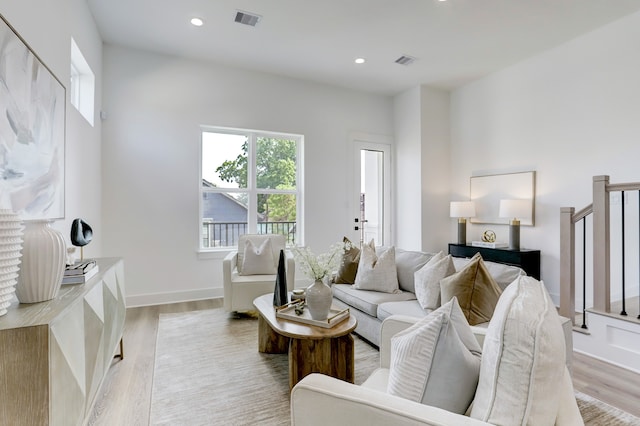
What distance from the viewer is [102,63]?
3.81 m

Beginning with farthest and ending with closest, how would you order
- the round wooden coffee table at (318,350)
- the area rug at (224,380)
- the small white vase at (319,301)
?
the small white vase at (319,301)
the round wooden coffee table at (318,350)
the area rug at (224,380)

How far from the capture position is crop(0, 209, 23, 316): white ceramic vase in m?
1.14

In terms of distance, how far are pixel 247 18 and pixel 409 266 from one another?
117 inches

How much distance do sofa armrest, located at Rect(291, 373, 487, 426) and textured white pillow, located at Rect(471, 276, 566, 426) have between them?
0.08 m

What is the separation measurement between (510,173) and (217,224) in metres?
4.09

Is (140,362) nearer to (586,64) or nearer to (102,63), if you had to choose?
(102,63)

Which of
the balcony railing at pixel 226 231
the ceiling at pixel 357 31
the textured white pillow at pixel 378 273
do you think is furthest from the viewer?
the balcony railing at pixel 226 231

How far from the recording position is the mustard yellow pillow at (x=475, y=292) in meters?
2.05

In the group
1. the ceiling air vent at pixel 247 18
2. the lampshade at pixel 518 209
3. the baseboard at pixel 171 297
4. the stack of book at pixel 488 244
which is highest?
the ceiling air vent at pixel 247 18

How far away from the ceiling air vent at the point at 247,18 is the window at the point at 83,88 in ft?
5.05

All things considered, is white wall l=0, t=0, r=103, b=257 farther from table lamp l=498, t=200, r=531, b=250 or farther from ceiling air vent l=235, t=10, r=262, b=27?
table lamp l=498, t=200, r=531, b=250

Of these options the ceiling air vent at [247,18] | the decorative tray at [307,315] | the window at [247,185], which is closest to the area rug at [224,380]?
the decorative tray at [307,315]

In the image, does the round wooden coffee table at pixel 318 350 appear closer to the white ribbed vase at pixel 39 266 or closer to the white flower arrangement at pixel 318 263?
the white flower arrangement at pixel 318 263

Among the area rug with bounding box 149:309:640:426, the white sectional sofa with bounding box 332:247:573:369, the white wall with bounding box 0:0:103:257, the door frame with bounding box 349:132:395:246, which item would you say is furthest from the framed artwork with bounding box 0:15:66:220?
the door frame with bounding box 349:132:395:246
